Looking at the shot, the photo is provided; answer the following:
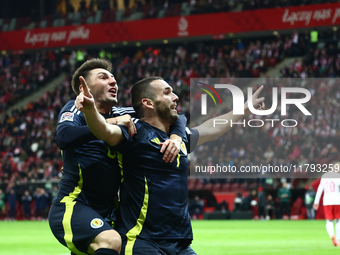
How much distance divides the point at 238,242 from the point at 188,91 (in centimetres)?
1956

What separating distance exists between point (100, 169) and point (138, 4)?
3595cm

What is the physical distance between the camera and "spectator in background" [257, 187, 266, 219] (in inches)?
902

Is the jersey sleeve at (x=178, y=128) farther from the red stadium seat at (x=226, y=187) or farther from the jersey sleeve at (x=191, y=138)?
the red stadium seat at (x=226, y=187)

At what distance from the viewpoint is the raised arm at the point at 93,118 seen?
174 inches

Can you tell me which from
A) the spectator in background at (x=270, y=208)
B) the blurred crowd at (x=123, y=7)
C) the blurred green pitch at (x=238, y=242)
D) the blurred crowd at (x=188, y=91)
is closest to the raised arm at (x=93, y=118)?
the blurred green pitch at (x=238, y=242)

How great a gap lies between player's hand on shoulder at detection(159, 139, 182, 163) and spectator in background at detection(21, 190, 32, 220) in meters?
23.1

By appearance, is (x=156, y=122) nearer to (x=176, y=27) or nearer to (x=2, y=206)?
(x=2, y=206)

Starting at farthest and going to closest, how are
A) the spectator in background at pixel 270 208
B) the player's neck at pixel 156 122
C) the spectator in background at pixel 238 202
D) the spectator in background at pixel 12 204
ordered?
the spectator in background at pixel 12 204 → the spectator in background at pixel 270 208 → the spectator in background at pixel 238 202 → the player's neck at pixel 156 122

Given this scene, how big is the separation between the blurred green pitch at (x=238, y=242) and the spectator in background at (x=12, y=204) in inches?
322

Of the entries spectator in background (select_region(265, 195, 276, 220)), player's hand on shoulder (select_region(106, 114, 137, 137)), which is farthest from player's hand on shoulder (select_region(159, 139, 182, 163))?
spectator in background (select_region(265, 195, 276, 220))

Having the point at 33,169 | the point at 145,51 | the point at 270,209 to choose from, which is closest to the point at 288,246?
the point at 270,209

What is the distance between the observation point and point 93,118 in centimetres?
444

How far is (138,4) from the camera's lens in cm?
3997

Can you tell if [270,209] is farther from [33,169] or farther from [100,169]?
[100,169]
